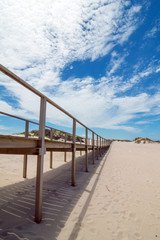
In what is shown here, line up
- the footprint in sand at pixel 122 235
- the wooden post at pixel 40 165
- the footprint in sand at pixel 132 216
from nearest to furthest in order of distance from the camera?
the footprint in sand at pixel 122 235
the wooden post at pixel 40 165
the footprint in sand at pixel 132 216

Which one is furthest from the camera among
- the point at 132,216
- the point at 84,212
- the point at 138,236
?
the point at 84,212

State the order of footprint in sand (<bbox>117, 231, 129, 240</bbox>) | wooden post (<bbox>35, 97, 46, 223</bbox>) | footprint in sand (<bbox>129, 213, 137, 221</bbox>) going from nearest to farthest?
footprint in sand (<bbox>117, 231, 129, 240</bbox>), wooden post (<bbox>35, 97, 46, 223</bbox>), footprint in sand (<bbox>129, 213, 137, 221</bbox>)

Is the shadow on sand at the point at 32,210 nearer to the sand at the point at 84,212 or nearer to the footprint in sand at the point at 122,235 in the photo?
the sand at the point at 84,212

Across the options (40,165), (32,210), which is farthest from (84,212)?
(40,165)

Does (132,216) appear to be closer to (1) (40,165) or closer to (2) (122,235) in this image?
(2) (122,235)

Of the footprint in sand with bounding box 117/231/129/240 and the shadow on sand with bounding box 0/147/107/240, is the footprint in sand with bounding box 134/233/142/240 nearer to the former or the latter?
the footprint in sand with bounding box 117/231/129/240

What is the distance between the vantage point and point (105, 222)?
2.95 meters

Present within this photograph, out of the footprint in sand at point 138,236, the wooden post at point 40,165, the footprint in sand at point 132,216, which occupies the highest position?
the wooden post at point 40,165

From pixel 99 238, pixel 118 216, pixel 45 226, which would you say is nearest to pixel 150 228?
pixel 118 216

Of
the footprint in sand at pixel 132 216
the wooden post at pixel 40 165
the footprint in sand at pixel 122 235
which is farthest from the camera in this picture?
the footprint in sand at pixel 132 216

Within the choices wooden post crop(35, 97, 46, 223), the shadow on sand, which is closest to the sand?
the shadow on sand

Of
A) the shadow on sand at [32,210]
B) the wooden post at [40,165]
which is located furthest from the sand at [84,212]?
the wooden post at [40,165]

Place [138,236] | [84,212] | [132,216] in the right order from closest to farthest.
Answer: [138,236], [132,216], [84,212]

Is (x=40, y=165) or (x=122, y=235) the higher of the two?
(x=40, y=165)
